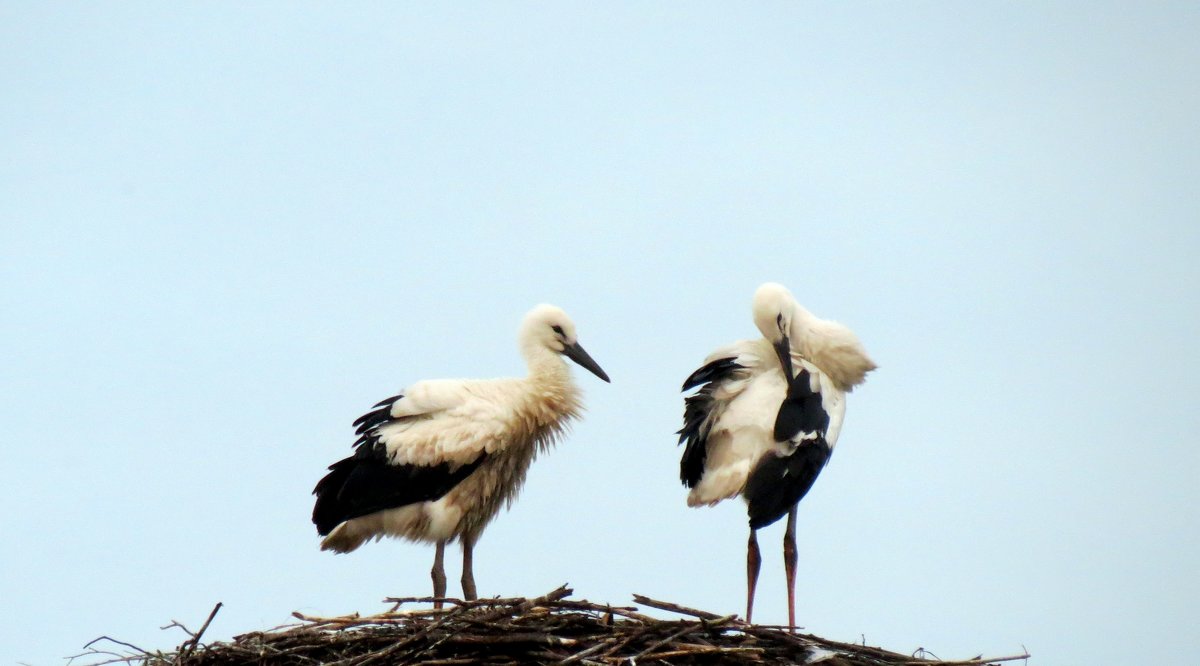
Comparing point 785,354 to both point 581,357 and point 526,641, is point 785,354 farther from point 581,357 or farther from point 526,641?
point 526,641

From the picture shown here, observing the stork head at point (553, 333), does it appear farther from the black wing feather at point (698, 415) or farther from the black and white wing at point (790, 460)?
the black and white wing at point (790, 460)

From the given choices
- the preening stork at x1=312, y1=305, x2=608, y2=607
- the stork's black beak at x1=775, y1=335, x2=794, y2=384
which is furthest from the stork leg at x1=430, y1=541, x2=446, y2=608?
the stork's black beak at x1=775, y1=335, x2=794, y2=384

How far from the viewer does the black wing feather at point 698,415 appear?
945 centimetres

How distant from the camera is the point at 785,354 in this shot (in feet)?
31.6

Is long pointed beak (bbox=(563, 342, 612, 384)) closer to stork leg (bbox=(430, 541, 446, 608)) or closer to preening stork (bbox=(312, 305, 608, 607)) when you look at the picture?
preening stork (bbox=(312, 305, 608, 607))

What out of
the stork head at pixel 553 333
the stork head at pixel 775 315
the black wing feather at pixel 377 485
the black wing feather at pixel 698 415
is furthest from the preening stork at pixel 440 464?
the stork head at pixel 775 315

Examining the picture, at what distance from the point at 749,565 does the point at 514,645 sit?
6.25ft

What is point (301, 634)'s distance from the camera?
8312 millimetres

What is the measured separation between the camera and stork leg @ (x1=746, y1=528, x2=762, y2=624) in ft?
31.1

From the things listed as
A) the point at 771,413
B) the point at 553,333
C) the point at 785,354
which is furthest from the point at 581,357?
the point at 771,413

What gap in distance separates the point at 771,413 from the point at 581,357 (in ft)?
4.97

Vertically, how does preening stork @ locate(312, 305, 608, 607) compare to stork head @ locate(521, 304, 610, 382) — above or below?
below

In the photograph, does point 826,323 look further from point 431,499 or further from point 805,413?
point 431,499

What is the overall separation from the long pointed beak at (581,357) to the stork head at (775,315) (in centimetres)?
110
